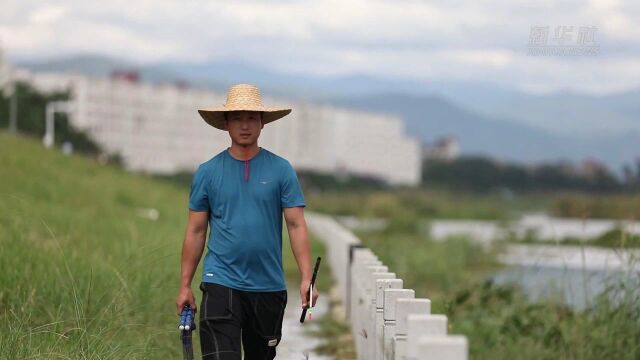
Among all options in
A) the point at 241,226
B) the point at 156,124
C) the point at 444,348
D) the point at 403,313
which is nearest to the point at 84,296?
the point at 241,226

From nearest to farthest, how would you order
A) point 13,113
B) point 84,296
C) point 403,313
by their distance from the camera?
point 403,313, point 84,296, point 13,113

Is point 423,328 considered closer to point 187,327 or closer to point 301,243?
point 301,243

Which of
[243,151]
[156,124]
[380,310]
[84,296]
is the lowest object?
[156,124]

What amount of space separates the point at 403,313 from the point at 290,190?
90 cm

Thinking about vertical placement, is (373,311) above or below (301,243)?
below

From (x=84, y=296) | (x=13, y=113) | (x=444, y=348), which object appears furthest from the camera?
(x=13, y=113)

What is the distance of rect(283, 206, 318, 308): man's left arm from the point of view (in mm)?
6906

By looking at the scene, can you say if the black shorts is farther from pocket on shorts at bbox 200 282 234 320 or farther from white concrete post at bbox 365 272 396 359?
white concrete post at bbox 365 272 396 359

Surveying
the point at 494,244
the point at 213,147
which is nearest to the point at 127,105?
the point at 213,147

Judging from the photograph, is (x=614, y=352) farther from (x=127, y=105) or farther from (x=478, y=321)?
(x=127, y=105)

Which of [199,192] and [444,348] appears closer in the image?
[444,348]

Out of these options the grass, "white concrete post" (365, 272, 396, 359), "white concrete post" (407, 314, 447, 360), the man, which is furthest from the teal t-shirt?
"white concrete post" (407, 314, 447, 360)

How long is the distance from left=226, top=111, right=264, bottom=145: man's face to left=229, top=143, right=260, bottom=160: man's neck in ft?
0.07

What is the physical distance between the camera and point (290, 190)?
6840mm
